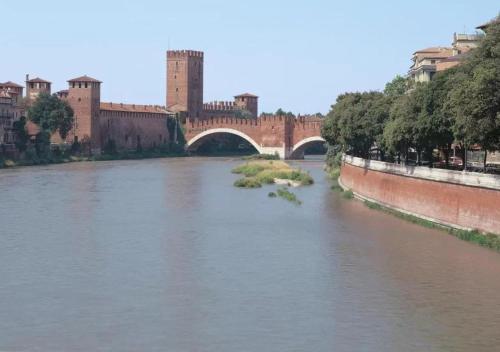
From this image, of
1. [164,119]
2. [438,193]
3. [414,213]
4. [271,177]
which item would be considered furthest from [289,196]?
[164,119]

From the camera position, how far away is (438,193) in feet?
81.0

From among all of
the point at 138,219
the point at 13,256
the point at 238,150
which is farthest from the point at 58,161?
the point at 13,256

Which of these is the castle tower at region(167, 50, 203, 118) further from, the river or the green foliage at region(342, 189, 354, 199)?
the river

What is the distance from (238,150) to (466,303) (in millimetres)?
67818

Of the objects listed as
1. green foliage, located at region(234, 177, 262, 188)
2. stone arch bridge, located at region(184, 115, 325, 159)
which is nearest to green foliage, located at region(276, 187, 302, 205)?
green foliage, located at region(234, 177, 262, 188)

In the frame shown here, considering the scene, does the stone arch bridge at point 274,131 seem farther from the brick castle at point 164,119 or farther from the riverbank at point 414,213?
the riverbank at point 414,213

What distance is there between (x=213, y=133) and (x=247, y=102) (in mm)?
22351

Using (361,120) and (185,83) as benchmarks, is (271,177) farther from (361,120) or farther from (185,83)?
(185,83)

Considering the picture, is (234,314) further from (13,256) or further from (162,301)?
(13,256)

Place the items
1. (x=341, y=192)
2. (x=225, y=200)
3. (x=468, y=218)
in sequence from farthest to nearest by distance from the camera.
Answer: (x=341, y=192), (x=225, y=200), (x=468, y=218)

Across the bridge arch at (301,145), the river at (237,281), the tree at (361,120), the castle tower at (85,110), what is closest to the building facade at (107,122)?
the castle tower at (85,110)

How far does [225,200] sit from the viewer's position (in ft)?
111

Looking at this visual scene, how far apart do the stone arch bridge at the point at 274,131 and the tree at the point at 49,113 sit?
17.2 meters

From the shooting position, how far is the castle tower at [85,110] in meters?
66.3
